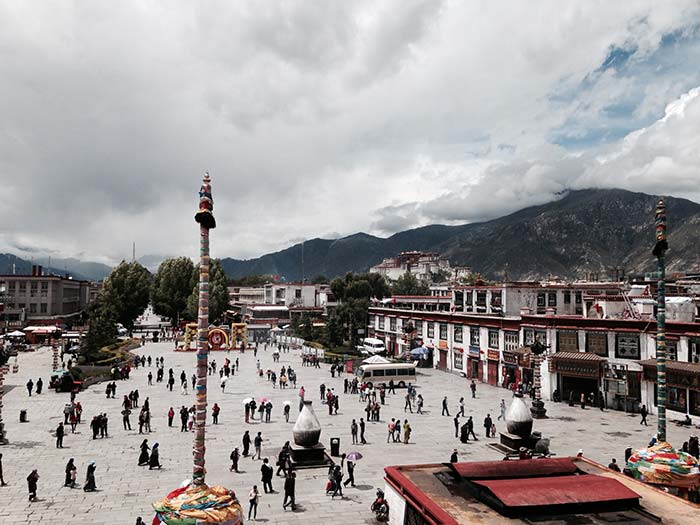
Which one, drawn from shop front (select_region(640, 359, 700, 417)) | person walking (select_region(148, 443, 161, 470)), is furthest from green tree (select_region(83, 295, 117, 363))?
shop front (select_region(640, 359, 700, 417))

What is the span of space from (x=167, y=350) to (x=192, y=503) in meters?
59.7

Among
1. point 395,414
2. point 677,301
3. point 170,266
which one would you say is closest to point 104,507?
point 395,414

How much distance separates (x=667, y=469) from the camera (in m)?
16.0

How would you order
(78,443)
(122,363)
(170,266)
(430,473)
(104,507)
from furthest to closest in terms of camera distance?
1. (170,266)
2. (122,363)
3. (78,443)
4. (104,507)
5. (430,473)

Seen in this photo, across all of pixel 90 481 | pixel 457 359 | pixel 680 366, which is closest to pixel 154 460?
pixel 90 481

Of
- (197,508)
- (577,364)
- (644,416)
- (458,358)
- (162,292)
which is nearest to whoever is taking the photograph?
(197,508)

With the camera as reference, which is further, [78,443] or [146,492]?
[78,443]

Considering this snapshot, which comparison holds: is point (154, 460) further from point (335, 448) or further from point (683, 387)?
point (683, 387)

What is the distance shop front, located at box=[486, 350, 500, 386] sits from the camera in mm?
46844

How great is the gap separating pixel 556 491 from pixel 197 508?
7.07 m

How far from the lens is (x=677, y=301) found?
118 feet

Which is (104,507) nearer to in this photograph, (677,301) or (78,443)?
(78,443)

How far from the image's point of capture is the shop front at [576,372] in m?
37.0

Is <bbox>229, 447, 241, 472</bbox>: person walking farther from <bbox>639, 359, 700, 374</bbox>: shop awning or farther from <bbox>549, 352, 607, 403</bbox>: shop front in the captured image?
<bbox>639, 359, 700, 374</bbox>: shop awning
